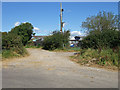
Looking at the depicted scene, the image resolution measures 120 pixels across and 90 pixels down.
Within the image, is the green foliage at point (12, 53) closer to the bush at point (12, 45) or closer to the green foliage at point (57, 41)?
the bush at point (12, 45)

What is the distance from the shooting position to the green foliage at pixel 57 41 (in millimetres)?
21203

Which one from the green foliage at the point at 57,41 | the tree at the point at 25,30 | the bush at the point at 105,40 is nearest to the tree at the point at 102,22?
the green foliage at the point at 57,41

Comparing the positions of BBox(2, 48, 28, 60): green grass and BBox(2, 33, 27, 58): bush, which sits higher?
BBox(2, 33, 27, 58): bush

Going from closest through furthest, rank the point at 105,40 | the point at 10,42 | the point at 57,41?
the point at 105,40 < the point at 10,42 < the point at 57,41

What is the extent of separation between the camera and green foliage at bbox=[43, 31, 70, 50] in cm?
2120

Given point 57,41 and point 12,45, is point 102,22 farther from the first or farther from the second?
point 12,45

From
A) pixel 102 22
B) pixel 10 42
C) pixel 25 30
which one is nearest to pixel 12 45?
pixel 10 42

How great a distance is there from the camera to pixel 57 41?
21.1 meters

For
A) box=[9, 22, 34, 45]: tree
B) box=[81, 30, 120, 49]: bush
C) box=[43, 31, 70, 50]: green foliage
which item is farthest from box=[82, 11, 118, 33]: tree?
box=[9, 22, 34, 45]: tree

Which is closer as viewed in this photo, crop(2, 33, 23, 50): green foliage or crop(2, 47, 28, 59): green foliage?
crop(2, 47, 28, 59): green foliage

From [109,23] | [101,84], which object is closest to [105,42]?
[101,84]

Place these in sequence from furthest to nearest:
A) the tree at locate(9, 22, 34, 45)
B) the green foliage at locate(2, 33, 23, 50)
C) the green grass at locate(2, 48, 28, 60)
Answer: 1. the tree at locate(9, 22, 34, 45)
2. the green foliage at locate(2, 33, 23, 50)
3. the green grass at locate(2, 48, 28, 60)

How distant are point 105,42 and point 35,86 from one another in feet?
27.3

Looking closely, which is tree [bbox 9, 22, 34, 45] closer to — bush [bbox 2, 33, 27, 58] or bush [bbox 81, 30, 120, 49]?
bush [bbox 2, 33, 27, 58]
